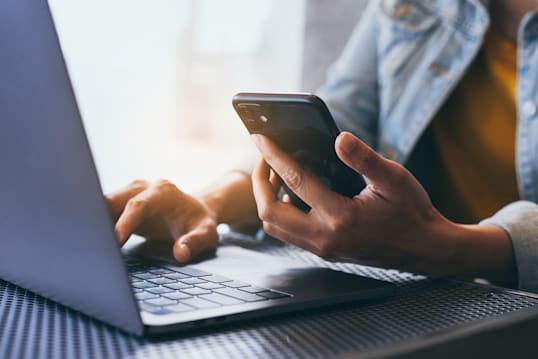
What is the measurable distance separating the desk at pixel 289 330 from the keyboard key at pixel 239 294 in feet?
0.08

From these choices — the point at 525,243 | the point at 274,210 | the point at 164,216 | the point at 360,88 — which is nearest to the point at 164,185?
the point at 164,216

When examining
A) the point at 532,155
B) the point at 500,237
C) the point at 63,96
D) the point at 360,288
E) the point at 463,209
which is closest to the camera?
the point at 63,96

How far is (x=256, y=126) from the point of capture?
0.54 metres

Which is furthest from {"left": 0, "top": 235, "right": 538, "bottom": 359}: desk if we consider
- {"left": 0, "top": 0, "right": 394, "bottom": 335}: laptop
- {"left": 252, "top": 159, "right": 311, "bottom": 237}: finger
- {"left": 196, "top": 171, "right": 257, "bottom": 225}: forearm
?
{"left": 196, "top": 171, "right": 257, "bottom": 225}: forearm

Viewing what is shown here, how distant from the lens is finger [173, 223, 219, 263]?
21.9 inches

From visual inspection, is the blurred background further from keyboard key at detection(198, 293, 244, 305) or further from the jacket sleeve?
keyboard key at detection(198, 293, 244, 305)

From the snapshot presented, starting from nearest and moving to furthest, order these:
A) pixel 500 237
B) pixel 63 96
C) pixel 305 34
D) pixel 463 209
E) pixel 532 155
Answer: pixel 63 96 → pixel 500 237 → pixel 532 155 → pixel 463 209 → pixel 305 34

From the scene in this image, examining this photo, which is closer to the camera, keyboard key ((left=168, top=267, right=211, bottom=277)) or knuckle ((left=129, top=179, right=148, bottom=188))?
keyboard key ((left=168, top=267, right=211, bottom=277))

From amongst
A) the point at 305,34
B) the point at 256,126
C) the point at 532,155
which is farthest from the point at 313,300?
the point at 305,34

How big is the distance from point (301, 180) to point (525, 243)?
0.25m

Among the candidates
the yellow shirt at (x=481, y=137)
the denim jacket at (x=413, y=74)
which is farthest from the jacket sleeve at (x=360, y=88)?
the yellow shirt at (x=481, y=137)

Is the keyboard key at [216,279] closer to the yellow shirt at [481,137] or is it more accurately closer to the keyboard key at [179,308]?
the keyboard key at [179,308]

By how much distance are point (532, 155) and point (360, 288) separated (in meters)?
0.60

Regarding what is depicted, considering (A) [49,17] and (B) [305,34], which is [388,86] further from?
(A) [49,17]
